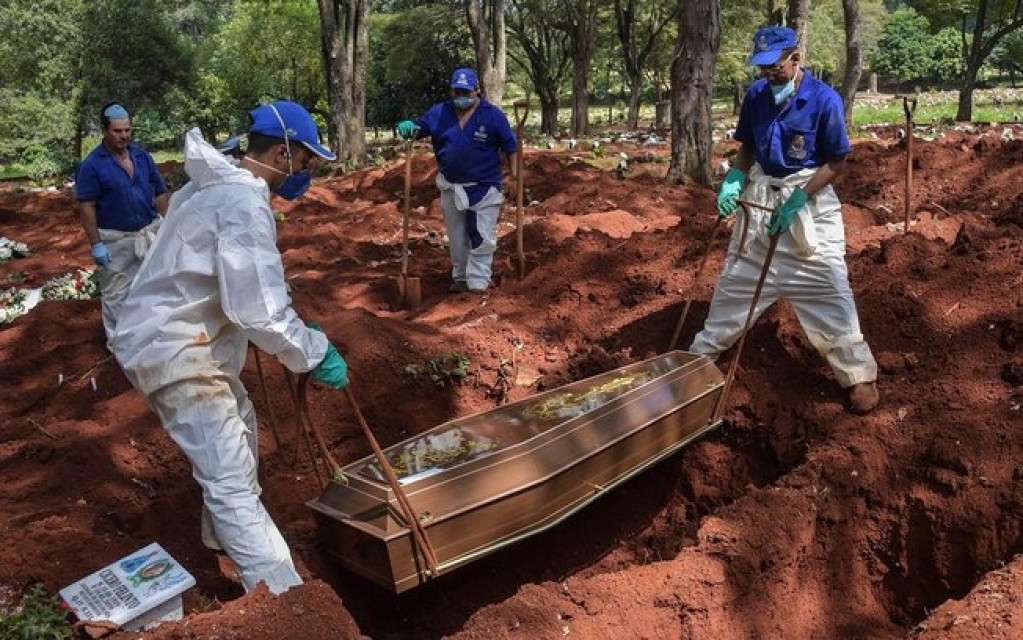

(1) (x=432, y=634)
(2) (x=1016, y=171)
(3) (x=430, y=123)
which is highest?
(3) (x=430, y=123)

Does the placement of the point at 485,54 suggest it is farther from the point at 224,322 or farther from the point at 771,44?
the point at 224,322

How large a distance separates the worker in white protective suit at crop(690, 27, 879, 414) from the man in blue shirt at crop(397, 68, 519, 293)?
9.49 ft

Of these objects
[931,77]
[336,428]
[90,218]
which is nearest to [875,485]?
[336,428]

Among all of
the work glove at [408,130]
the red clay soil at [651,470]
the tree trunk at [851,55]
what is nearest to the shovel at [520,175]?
the red clay soil at [651,470]

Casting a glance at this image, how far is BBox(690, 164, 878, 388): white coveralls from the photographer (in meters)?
4.79

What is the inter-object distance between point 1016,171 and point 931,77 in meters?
45.2

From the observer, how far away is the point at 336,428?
554 cm

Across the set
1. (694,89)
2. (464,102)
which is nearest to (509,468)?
(464,102)

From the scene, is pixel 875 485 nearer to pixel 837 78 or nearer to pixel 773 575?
pixel 773 575

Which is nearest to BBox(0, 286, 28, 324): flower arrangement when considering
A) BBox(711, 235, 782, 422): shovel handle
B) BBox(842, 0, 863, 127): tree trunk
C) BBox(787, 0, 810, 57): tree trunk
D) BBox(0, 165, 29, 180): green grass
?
BBox(711, 235, 782, 422): shovel handle

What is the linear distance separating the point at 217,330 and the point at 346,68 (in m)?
14.9

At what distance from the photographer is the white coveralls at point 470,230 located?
25.3ft

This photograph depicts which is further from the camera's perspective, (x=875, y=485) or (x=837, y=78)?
(x=837, y=78)

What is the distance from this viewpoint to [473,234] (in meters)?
7.91
